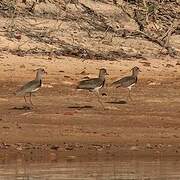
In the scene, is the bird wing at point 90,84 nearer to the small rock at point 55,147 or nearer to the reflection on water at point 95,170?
the small rock at point 55,147

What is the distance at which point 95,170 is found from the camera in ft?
35.8

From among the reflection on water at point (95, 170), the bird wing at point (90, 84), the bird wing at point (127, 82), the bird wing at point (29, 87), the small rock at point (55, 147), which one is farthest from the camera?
the bird wing at point (127, 82)

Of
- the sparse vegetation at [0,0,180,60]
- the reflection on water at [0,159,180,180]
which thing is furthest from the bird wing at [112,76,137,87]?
the reflection on water at [0,159,180,180]

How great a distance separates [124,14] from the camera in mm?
20031

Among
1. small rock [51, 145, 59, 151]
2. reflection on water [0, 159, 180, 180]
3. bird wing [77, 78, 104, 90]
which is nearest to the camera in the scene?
reflection on water [0, 159, 180, 180]

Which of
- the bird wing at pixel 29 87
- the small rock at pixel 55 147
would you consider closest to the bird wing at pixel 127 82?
the bird wing at pixel 29 87

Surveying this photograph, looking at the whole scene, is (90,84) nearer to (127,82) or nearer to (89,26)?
(127,82)

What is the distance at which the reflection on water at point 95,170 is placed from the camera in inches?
413

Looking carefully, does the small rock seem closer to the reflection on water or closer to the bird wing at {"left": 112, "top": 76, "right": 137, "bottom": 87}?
the reflection on water

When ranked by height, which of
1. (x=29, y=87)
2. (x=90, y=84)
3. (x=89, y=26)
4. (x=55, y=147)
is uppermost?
(x=89, y=26)

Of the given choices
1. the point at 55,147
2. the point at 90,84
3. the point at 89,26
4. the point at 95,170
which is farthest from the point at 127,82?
the point at 89,26

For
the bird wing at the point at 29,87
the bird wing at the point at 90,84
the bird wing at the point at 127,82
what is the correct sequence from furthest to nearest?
1. the bird wing at the point at 127,82
2. the bird wing at the point at 90,84
3. the bird wing at the point at 29,87

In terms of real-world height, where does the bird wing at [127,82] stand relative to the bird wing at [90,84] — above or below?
above

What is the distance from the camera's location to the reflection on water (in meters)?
10.5
